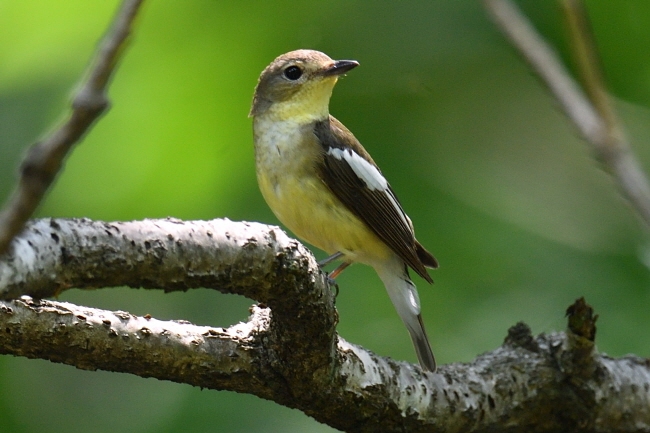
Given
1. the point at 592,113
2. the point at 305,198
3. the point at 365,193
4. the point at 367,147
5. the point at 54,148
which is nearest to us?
the point at 54,148

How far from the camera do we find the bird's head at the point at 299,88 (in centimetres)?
429

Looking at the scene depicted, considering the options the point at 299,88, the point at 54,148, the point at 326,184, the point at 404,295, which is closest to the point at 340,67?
the point at 299,88

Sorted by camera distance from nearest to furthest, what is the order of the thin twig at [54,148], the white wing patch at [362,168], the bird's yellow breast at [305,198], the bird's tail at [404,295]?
the thin twig at [54,148]
the bird's yellow breast at [305,198]
the white wing patch at [362,168]
the bird's tail at [404,295]

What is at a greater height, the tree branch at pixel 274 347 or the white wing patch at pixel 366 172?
the white wing patch at pixel 366 172

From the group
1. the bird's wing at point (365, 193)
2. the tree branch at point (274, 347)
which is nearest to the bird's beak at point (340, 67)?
the bird's wing at point (365, 193)

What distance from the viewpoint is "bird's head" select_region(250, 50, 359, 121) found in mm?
4289

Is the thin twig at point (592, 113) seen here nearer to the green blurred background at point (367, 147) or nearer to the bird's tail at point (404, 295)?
the bird's tail at point (404, 295)

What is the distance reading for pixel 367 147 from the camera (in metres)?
4.87

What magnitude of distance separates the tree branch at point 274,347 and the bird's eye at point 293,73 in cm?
169

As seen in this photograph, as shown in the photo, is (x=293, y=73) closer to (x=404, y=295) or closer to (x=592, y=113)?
(x=404, y=295)

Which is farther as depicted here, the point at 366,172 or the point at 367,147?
the point at 367,147

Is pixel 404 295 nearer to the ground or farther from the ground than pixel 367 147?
nearer to the ground

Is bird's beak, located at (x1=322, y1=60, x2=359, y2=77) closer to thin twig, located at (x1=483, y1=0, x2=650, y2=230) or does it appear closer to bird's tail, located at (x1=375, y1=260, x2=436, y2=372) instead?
bird's tail, located at (x1=375, y1=260, x2=436, y2=372)

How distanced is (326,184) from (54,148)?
303 cm
